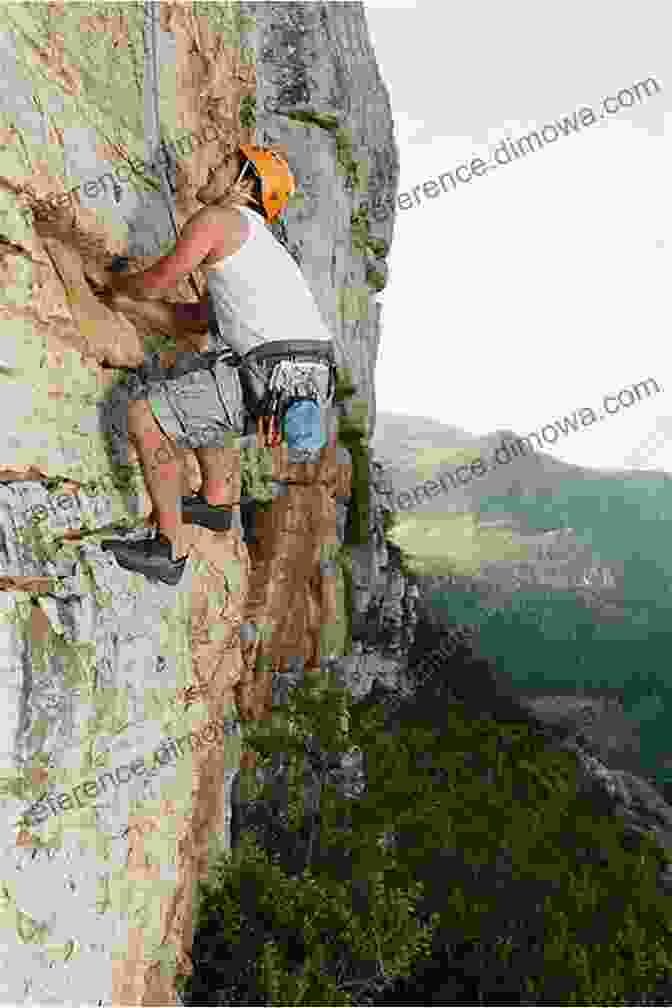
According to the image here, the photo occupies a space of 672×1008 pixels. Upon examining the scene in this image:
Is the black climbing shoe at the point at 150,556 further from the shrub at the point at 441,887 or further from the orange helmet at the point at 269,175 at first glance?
the shrub at the point at 441,887

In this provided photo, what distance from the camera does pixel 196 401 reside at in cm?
563

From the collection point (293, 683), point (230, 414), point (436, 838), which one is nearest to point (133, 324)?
point (230, 414)

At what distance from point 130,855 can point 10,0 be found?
30.2 ft

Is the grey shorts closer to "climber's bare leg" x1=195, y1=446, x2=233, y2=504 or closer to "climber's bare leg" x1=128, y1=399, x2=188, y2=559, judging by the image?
"climber's bare leg" x1=128, y1=399, x2=188, y2=559

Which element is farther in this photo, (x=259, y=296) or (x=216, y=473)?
(x=216, y=473)

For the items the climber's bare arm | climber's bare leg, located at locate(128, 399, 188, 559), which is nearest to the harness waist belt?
the climber's bare arm

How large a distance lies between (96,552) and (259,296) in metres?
3.45

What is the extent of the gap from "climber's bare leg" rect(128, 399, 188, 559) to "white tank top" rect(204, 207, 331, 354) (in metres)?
1.10

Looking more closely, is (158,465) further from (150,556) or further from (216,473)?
(150,556)

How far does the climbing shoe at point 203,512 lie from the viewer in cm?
687

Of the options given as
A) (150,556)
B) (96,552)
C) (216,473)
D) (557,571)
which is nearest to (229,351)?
(216,473)

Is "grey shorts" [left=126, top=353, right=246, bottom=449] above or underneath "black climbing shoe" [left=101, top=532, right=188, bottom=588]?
above

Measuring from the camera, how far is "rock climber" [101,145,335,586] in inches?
194
